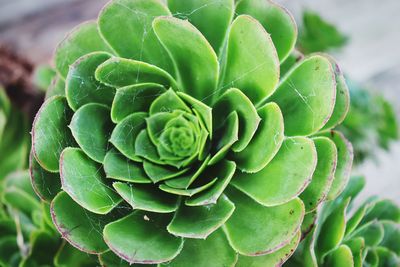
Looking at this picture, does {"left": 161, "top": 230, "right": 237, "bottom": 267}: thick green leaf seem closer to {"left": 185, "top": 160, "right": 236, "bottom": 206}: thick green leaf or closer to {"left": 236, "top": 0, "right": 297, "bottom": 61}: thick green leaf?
{"left": 185, "top": 160, "right": 236, "bottom": 206}: thick green leaf

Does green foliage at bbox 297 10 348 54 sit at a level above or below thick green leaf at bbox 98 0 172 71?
below

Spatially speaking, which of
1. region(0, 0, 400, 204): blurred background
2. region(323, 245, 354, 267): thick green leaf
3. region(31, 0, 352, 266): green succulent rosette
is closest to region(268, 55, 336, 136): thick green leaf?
region(31, 0, 352, 266): green succulent rosette

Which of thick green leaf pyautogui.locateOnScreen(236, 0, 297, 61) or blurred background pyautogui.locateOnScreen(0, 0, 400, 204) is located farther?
blurred background pyautogui.locateOnScreen(0, 0, 400, 204)

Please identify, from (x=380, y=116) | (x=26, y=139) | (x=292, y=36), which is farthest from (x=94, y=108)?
(x=380, y=116)

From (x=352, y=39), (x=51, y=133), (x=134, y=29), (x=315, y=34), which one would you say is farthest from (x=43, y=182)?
(x=352, y=39)

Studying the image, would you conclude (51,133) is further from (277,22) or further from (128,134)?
(277,22)

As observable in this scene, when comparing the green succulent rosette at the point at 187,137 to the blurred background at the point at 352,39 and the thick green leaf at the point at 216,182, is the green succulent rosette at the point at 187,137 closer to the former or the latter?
the thick green leaf at the point at 216,182
